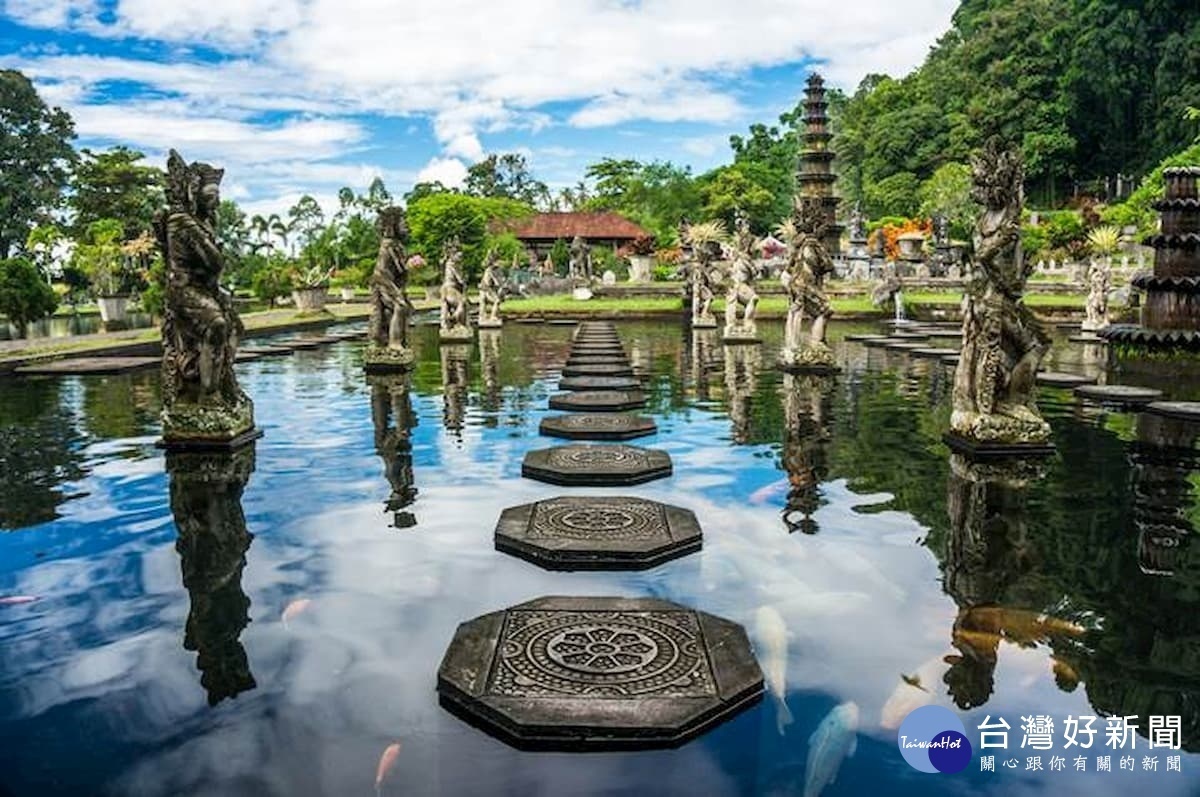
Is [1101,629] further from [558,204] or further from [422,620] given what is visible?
[558,204]

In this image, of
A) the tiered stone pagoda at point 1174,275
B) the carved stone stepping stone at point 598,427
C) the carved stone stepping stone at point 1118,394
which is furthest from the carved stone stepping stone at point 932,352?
the carved stone stepping stone at point 598,427

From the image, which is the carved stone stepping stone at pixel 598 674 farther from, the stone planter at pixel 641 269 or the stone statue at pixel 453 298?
the stone planter at pixel 641 269

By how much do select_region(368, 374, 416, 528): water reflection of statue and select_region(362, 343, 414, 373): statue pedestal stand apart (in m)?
0.40

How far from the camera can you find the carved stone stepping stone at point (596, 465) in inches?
336

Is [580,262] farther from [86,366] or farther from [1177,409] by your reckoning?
[1177,409]

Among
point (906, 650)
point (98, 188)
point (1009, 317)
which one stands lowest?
point (906, 650)

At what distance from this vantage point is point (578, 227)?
222 feet

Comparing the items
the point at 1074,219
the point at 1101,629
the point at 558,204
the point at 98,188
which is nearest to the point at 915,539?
the point at 1101,629

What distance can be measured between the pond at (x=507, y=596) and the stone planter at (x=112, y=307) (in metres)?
23.2

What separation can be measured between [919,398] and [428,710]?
11205mm

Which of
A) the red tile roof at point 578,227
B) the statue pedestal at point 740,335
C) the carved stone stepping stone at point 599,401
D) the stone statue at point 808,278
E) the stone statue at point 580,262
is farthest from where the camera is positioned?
the red tile roof at point 578,227

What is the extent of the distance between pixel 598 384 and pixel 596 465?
6.00 meters

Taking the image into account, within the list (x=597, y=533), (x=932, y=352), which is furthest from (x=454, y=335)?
(x=597, y=533)

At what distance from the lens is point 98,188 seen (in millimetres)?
55156
